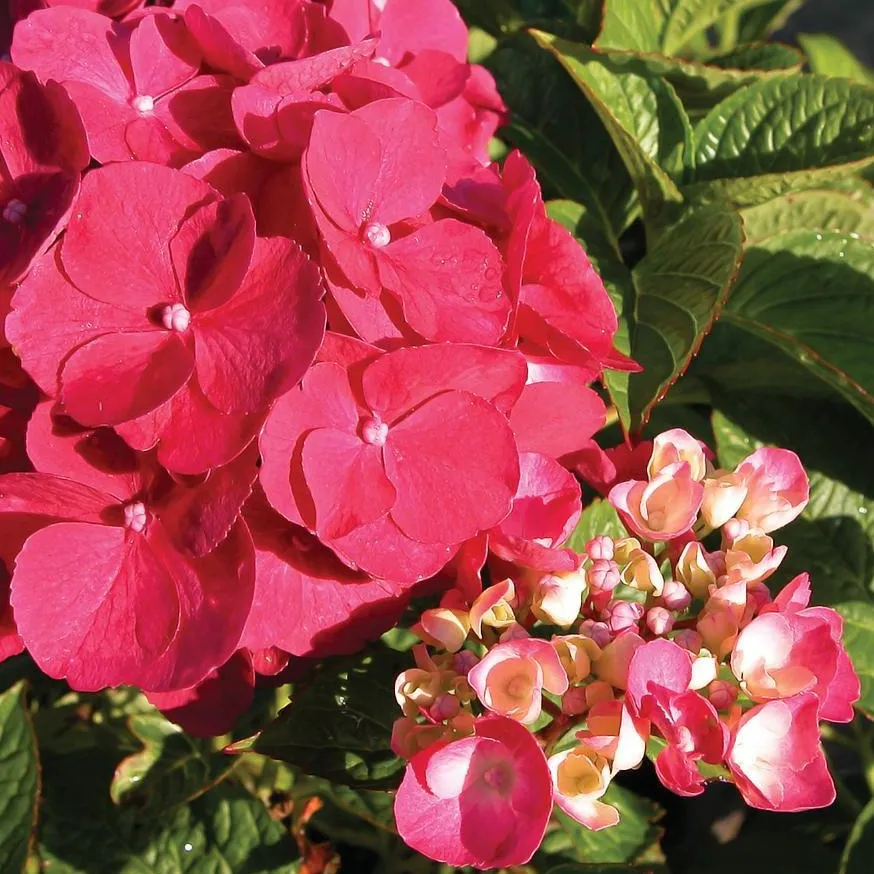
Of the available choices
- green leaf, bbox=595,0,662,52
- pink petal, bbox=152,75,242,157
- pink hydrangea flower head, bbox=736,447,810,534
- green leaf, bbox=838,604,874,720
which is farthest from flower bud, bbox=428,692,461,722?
green leaf, bbox=595,0,662,52

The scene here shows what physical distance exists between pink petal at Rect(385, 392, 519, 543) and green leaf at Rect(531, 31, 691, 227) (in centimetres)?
40

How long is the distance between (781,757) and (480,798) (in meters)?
0.16

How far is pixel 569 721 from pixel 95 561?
0.28 m

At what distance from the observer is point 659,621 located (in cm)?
55

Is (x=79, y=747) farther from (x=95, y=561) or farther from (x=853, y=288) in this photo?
(x=853, y=288)

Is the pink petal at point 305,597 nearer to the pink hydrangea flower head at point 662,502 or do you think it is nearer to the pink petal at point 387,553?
the pink petal at point 387,553

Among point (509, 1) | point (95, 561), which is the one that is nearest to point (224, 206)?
point (95, 561)

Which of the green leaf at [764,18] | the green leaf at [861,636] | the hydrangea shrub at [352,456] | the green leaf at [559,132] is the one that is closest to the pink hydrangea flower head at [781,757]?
the hydrangea shrub at [352,456]

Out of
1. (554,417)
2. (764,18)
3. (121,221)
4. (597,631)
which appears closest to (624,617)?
(597,631)

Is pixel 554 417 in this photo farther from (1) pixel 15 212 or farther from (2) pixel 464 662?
(1) pixel 15 212

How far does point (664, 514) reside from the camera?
0.58 metres

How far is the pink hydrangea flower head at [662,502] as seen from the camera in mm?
563

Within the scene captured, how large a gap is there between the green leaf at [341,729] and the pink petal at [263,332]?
0.26 metres

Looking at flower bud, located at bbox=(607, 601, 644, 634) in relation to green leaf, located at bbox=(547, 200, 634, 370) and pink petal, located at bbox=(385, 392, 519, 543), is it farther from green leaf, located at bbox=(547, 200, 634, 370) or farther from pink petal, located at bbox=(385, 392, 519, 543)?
green leaf, located at bbox=(547, 200, 634, 370)
